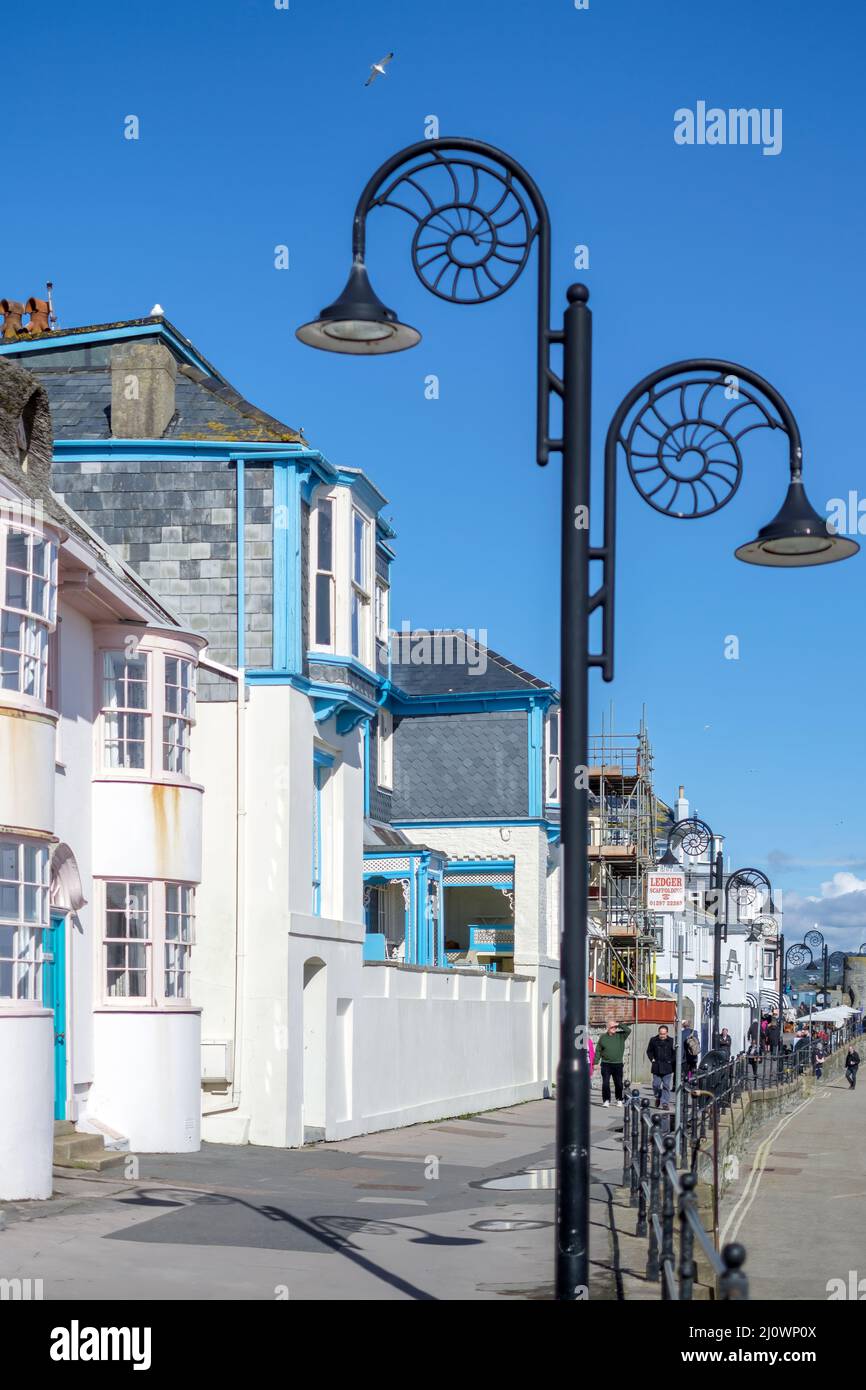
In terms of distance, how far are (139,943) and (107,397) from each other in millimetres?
8880

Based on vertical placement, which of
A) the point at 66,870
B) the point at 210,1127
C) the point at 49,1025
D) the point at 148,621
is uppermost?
the point at 148,621

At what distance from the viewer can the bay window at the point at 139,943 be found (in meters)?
19.5

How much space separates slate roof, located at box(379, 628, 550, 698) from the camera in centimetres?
4016

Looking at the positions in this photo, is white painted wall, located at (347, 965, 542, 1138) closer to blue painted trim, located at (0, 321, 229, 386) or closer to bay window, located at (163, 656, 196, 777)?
bay window, located at (163, 656, 196, 777)

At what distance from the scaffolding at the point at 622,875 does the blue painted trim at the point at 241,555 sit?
29061 mm

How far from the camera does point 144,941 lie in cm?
1962

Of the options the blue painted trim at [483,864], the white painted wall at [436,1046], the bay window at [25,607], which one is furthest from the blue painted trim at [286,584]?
the blue painted trim at [483,864]

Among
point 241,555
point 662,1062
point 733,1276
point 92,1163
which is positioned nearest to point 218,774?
point 241,555

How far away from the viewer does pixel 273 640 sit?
896 inches

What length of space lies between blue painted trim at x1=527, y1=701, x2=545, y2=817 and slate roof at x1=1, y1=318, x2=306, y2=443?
47.1 feet

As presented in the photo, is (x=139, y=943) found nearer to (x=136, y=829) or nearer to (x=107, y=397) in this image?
(x=136, y=829)
